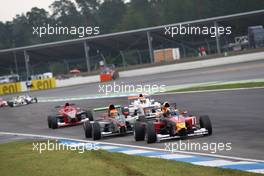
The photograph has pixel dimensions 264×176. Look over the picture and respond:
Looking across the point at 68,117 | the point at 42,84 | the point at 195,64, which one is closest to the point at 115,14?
the point at 42,84

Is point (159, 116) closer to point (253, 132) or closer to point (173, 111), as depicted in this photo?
point (173, 111)

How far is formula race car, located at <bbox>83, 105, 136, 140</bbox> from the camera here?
1766cm

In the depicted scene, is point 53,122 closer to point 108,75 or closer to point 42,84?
point 108,75

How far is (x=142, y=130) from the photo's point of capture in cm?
1609

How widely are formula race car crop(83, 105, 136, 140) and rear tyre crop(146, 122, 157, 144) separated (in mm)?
2479

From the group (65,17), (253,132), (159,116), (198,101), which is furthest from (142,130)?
(65,17)

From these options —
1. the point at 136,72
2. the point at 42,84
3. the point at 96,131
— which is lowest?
the point at 96,131

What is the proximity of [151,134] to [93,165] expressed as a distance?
11.3 ft

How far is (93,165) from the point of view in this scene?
12141mm

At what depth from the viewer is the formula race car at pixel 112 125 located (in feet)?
57.9

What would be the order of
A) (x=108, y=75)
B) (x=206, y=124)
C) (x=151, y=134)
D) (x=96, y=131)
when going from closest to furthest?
(x=151, y=134), (x=206, y=124), (x=96, y=131), (x=108, y=75)

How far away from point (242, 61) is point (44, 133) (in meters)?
33.7

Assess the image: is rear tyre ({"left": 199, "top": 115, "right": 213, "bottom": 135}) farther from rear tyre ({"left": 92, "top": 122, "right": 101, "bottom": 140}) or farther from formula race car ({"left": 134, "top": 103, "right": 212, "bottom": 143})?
rear tyre ({"left": 92, "top": 122, "right": 101, "bottom": 140})

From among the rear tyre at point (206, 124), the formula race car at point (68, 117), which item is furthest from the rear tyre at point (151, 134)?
the formula race car at point (68, 117)
